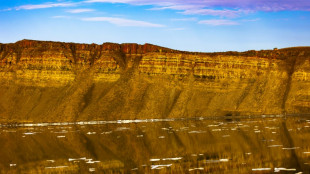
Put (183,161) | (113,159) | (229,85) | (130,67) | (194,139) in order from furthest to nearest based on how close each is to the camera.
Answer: (130,67), (229,85), (194,139), (113,159), (183,161)

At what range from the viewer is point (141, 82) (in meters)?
96.1

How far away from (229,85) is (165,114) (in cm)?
1362

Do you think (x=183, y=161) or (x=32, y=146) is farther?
(x=32, y=146)

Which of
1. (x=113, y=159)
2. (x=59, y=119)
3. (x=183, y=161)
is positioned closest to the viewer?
(x=183, y=161)

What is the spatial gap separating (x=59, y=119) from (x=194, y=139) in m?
43.2

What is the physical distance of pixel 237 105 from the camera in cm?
8669

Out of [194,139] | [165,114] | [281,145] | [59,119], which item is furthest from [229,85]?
[281,145]

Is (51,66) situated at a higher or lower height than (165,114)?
higher

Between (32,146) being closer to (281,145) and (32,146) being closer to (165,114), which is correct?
(281,145)

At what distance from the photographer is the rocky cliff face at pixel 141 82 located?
284ft

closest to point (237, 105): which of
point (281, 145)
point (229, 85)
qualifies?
point (229, 85)

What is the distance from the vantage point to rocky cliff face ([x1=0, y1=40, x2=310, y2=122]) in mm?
86562

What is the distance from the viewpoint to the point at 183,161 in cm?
3319

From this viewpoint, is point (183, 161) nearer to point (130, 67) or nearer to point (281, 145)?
point (281, 145)
